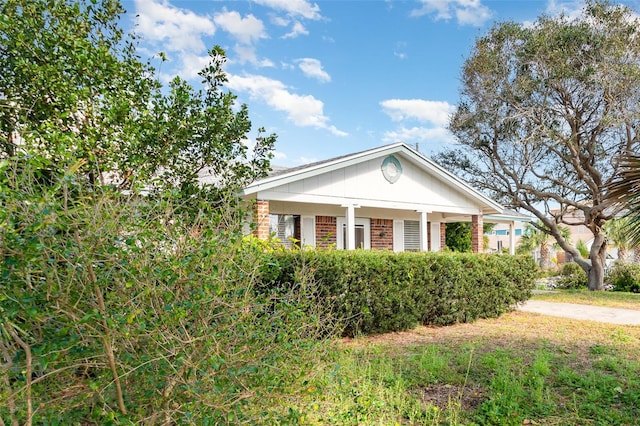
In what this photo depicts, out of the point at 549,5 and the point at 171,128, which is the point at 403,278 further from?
the point at 549,5

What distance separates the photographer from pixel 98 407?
253cm

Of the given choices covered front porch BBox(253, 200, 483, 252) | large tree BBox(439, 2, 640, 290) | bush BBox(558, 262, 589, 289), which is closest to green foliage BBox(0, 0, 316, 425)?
covered front porch BBox(253, 200, 483, 252)

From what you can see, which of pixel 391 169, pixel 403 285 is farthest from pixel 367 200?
pixel 403 285

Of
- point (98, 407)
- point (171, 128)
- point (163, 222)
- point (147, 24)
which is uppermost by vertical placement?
point (147, 24)

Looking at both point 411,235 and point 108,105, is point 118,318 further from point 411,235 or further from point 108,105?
point 411,235

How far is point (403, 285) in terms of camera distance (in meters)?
7.69

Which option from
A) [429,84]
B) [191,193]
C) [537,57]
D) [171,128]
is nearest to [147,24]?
[171,128]

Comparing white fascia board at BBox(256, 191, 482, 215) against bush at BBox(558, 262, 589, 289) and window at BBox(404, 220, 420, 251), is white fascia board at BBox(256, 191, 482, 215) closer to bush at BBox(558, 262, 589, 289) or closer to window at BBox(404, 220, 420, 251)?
window at BBox(404, 220, 420, 251)

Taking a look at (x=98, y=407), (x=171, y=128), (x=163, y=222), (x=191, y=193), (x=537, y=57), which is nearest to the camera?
(x=98, y=407)

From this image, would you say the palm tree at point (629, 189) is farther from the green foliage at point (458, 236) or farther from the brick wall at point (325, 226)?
the green foliage at point (458, 236)

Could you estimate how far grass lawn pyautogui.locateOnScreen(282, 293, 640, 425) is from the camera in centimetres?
390

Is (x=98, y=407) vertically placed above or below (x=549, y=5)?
below

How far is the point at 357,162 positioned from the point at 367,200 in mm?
1217

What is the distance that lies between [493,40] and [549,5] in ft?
7.93
